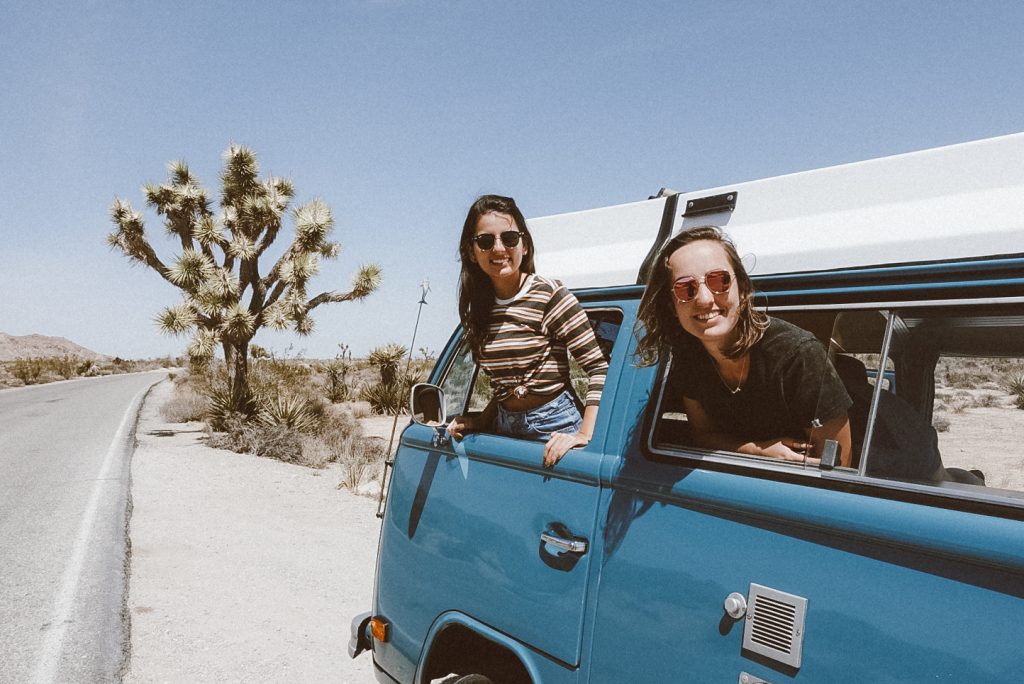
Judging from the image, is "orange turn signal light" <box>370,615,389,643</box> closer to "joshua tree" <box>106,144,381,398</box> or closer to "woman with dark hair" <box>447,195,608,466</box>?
"woman with dark hair" <box>447,195,608,466</box>

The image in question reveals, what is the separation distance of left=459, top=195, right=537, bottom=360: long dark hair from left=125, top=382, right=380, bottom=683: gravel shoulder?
9.36ft

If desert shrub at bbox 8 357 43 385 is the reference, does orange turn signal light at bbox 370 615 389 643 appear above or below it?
above

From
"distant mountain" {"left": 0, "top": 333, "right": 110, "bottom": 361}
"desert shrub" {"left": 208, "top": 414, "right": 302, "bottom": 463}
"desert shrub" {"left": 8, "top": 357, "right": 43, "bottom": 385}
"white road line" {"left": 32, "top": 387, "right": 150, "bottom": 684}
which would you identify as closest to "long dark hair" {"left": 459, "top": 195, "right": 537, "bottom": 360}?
"white road line" {"left": 32, "top": 387, "right": 150, "bottom": 684}

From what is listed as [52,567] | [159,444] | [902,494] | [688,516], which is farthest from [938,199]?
[159,444]

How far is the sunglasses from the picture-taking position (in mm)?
1877

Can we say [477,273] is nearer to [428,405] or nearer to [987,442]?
[428,405]

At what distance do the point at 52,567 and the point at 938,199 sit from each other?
24.0ft

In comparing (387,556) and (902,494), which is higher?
(902,494)

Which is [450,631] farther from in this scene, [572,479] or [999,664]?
[999,664]

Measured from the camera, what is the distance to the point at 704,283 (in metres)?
1.88

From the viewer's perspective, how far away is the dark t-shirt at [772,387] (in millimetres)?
1796

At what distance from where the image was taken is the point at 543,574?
2174 mm

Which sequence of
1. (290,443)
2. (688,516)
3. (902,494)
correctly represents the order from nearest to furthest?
(902,494) → (688,516) → (290,443)

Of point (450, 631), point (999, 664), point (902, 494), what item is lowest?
point (450, 631)
